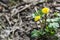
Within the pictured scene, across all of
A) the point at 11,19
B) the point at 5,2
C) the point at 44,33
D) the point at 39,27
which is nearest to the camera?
the point at 44,33

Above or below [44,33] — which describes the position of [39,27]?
above

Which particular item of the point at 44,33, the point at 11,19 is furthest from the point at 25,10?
the point at 44,33

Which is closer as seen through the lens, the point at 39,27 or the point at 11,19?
the point at 39,27

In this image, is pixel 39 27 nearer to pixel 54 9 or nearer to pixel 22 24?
pixel 22 24

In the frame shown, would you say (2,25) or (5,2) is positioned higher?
(5,2)

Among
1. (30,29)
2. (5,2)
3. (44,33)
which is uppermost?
(5,2)

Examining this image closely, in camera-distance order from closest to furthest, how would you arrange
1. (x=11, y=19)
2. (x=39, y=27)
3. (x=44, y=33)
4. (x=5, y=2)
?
1. (x=44, y=33)
2. (x=39, y=27)
3. (x=11, y=19)
4. (x=5, y=2)

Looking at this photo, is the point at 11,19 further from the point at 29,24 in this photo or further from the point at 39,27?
the point at 39,27

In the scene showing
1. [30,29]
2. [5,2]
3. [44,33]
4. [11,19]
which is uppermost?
[5,2]

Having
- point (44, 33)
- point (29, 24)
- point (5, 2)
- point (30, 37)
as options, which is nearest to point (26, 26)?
point (29, 24)
